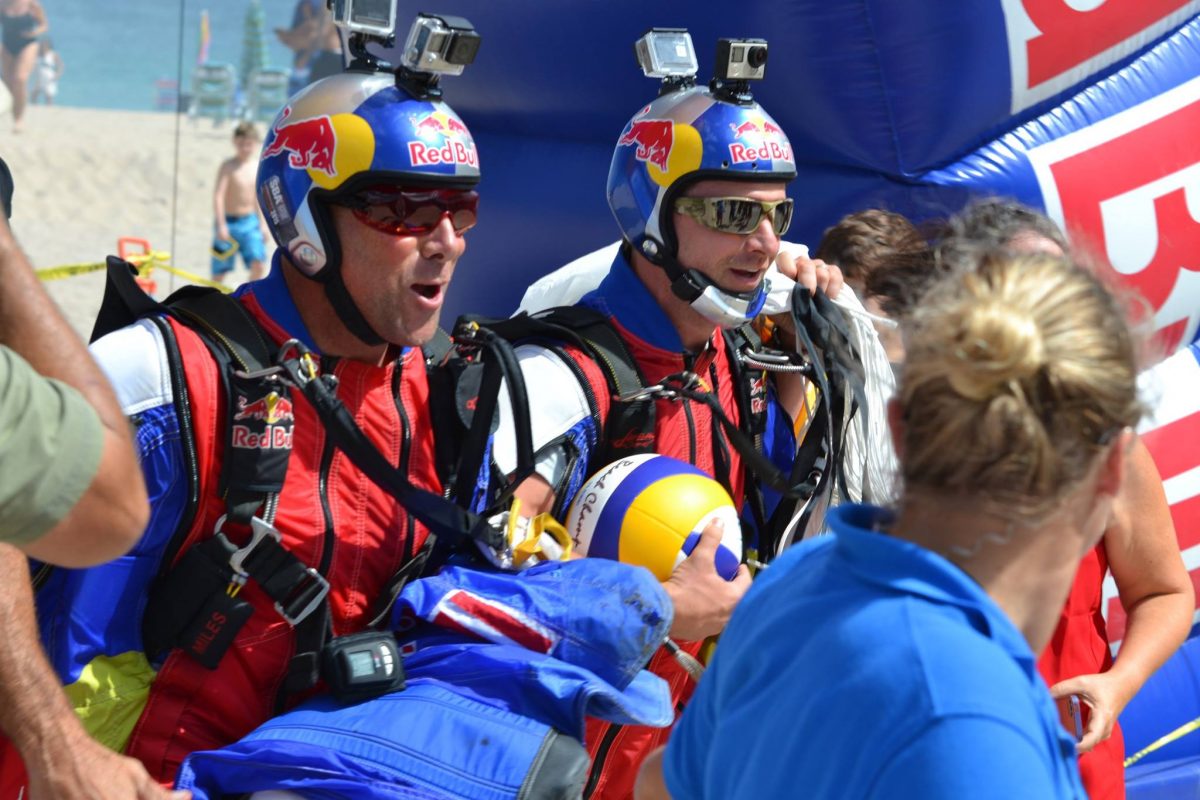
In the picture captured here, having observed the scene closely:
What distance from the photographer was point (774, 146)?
3180 mm

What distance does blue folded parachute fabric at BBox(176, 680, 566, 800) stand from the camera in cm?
214

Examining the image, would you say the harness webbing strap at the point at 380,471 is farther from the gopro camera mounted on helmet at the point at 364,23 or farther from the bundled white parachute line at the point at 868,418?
the bundled white parachute line at the point at 868,418

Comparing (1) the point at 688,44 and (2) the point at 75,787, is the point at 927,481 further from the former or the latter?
(1) the point at 688,44

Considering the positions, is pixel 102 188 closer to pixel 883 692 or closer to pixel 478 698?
pixel 478 698

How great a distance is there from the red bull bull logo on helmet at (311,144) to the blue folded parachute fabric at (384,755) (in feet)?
3.23

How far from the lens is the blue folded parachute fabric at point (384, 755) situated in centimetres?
214

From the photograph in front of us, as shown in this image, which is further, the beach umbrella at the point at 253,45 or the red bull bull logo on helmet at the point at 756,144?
the beach umbrella at the point at 253,45

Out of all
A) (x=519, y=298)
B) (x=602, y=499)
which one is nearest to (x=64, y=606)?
(x=602, y=499)

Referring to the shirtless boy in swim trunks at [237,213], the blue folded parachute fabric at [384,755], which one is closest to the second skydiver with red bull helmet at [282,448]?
the blue folded parachute fabric at [384,755]

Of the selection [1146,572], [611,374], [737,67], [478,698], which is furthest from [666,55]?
[478,698]

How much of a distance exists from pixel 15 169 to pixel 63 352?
15.3 metres

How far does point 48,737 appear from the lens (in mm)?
2062

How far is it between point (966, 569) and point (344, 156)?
5.13ft

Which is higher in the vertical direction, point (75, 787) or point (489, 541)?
point (489, 541)
